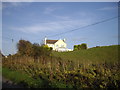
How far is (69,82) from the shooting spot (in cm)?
961

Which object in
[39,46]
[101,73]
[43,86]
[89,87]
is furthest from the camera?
[39,46]

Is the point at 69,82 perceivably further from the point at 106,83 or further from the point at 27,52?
the point at 27,52

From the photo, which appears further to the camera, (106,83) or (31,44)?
(31,44)

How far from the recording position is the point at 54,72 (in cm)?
1106

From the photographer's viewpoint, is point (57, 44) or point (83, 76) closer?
point (83, 76)

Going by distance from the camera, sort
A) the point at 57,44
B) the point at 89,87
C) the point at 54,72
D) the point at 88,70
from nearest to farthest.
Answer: the point at 89,87
the point at 88,70
the point at 54,72
the point at 57,44

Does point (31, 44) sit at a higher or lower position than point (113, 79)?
higher

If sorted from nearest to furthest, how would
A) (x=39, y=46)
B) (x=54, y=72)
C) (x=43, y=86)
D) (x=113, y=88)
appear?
(x=113, y=88)
(x=43, y=86)
(x=54, y=72)
(x=39, y=46)

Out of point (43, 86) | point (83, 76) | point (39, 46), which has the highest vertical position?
point (39, 46)

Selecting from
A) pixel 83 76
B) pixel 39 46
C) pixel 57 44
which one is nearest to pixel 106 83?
pixel 83 76

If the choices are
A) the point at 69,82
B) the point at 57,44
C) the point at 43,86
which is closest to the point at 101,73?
the point at 69,82

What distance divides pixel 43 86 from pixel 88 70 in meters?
2.92

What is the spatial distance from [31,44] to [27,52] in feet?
4.54

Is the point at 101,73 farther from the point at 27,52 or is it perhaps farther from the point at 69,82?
the point at 27,52
